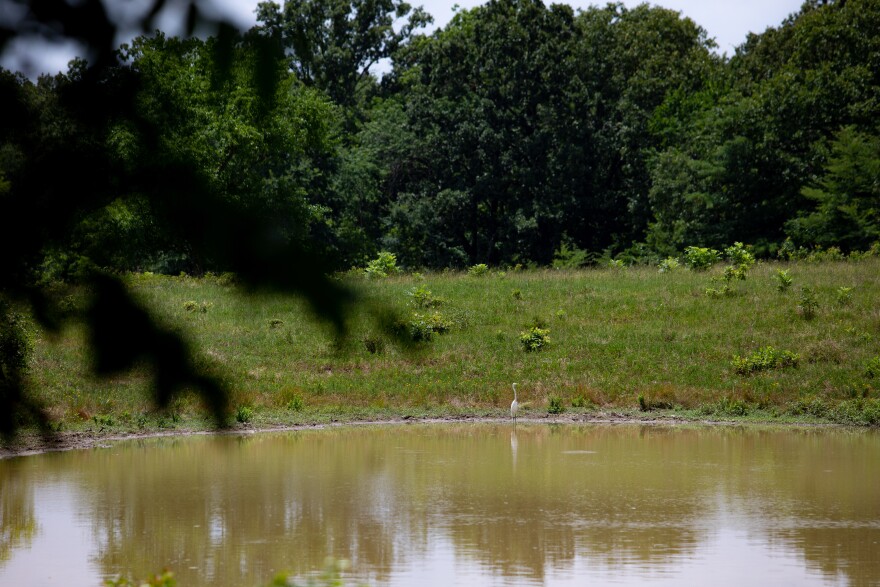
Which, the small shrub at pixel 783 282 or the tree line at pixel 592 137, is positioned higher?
the tree line at pixel 592 137

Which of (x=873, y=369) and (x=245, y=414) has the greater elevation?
(x=873, y=369)

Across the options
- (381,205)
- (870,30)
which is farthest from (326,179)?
(870,30)

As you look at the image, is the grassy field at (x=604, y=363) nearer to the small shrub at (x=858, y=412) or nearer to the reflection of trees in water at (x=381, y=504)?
the small shrub at (x=858, y=412)

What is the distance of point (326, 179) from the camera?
3653 cm

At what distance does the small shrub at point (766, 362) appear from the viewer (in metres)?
20.0

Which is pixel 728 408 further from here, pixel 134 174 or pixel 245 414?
pixel 134 174

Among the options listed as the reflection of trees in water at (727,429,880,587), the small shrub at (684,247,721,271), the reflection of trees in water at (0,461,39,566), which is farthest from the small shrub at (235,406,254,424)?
the small shrub at (684,247,721,271)

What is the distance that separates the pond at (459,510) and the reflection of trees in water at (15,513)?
31mm

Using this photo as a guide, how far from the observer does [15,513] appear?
36.3 ft

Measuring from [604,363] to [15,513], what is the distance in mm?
12315

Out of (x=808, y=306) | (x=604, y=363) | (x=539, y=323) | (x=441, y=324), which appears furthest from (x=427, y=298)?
(x=808, y=306)

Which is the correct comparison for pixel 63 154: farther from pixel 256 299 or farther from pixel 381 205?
pixel 381 205

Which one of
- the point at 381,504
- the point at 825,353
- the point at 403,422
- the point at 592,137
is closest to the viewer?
the point at 381,504

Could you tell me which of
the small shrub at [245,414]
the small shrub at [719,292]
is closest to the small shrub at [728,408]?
the small shrub at [719,292]
